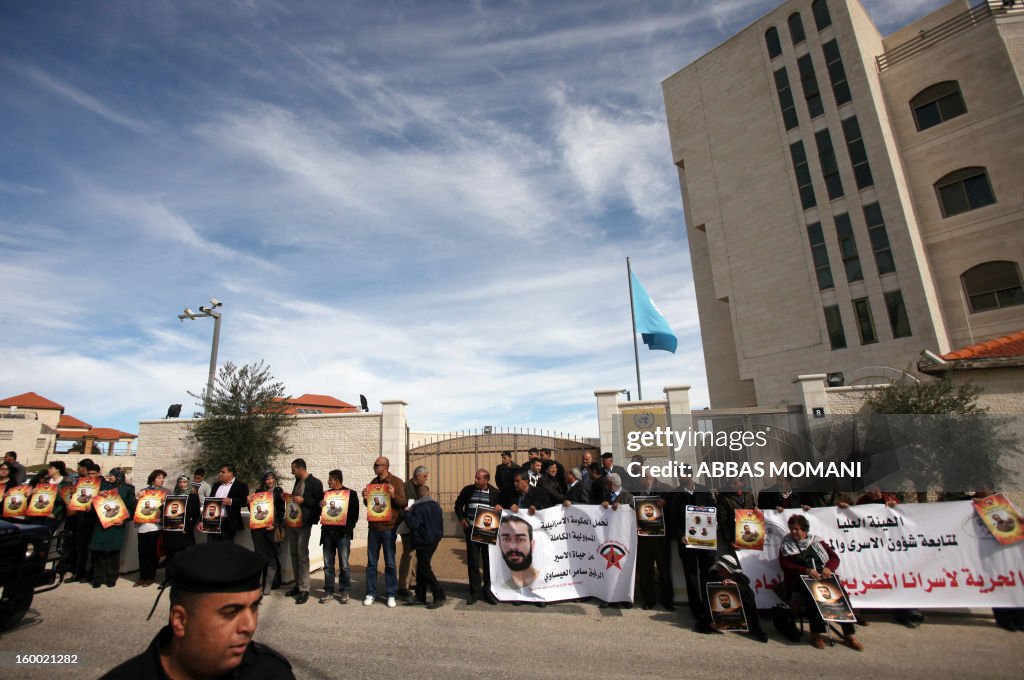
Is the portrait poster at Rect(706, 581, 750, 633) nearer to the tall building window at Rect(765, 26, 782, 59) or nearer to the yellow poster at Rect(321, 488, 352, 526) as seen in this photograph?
the yellow poster at Rect(321, 488, 352, 526)

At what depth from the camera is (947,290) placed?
2158cm

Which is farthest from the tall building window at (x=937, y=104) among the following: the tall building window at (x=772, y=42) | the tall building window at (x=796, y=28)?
the tall building window at (x=772, y=42)

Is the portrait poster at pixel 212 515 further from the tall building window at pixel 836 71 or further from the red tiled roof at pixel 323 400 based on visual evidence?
the red tiled roof at pixel 323 400

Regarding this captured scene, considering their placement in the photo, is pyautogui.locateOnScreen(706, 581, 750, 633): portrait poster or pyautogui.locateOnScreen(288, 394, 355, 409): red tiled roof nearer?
pyautogui.locateOnScreen(706, 581, 750, 633): portrait poster

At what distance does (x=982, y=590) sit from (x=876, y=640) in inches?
70.3

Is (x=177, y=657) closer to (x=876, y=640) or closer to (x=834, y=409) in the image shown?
(x=876, y=640)

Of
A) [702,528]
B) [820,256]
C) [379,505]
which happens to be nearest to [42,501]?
[379,505]

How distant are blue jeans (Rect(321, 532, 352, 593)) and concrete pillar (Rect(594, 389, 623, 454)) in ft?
23.7

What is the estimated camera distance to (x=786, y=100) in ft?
83.1

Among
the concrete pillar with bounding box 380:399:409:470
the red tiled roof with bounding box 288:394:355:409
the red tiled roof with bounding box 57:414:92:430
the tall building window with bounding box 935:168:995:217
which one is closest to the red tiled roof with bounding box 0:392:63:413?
the red tiled roof with bounding box 57:414:92:430

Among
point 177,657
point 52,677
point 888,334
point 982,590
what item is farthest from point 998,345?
point 52,677

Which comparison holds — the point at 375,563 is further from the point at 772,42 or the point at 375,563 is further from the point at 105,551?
the point at 772,42

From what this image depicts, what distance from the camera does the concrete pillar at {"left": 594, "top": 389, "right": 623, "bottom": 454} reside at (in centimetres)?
1321

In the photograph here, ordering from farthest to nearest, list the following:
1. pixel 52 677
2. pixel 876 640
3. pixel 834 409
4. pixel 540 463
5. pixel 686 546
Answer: pixel 834 409
pixel 540 463
pixel 686 546
pixel 876 640
pixel 52 677
